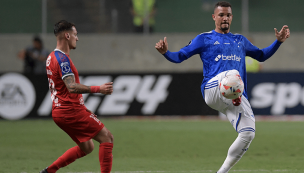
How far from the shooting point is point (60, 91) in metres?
5.09

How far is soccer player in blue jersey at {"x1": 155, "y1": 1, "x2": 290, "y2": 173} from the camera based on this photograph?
525cm

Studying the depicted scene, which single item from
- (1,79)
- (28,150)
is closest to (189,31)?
(1,79)

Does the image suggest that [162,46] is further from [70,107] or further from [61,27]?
[70,107]

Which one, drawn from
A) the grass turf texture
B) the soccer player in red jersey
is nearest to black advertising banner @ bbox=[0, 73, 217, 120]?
the grass turf texture

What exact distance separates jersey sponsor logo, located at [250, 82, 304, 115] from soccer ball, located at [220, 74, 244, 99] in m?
9.12

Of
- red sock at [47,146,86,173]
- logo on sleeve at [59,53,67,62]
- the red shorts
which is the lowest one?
red sock at [47,146,86,173]

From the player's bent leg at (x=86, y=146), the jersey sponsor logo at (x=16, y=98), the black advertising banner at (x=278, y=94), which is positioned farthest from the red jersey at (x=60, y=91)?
the black advertising banner at (x=278, y=94)

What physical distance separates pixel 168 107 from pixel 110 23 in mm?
5385

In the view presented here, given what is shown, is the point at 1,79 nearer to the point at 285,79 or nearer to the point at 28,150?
the point at 28,150

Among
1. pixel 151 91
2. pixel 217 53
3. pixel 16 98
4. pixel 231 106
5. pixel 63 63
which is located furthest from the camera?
pixel 151 91

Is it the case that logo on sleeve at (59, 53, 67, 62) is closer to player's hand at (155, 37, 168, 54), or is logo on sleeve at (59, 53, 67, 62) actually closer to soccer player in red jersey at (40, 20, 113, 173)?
soccer player in red jersey at (40, 20, 113, 173)

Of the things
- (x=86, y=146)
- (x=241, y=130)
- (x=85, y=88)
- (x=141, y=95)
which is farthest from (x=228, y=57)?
(x=141, y=95)

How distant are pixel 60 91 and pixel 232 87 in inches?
77.7

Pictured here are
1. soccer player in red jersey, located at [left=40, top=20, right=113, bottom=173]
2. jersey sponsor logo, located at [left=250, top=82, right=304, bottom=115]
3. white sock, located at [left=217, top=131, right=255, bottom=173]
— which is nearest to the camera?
soccer player in red jersey, located at [left=40, top=20, right=113, bottom=173]
